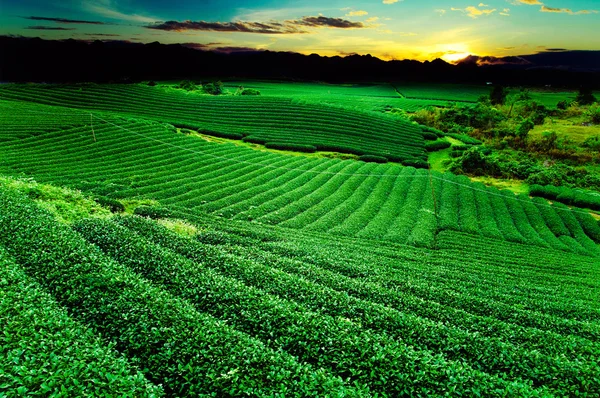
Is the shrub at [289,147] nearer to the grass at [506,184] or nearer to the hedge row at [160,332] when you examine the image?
the grass at [506,184]

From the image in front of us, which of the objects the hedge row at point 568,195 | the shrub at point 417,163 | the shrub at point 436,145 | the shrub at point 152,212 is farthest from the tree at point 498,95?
the shrub at point 152,212

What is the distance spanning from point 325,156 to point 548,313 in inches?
1576

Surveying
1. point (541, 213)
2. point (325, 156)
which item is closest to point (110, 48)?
point (325, 156)

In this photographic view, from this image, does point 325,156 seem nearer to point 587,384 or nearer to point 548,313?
point 548,313

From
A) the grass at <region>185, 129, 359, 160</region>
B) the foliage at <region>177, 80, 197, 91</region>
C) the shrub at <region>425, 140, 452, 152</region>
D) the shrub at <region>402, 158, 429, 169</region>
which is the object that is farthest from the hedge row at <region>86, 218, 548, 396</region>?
the foliage at <region>177, 80, 197, 91</region>

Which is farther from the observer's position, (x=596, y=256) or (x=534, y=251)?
(x=596, y=256)

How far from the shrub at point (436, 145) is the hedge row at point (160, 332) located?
56.8m

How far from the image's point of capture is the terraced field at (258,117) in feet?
189

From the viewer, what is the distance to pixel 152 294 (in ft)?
35.0

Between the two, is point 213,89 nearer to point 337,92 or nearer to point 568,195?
point 337,92

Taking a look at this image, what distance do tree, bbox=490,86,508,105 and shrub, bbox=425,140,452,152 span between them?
32.6m

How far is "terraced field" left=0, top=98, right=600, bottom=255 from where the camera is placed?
1113 inches

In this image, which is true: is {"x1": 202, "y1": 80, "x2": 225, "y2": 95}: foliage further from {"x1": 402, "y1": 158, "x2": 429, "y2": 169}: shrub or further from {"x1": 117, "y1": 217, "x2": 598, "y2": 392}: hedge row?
{"x1": 117, "y1": 217, "x2": 598, "y2": 392}: hedge row

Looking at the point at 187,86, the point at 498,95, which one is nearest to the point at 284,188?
the point at 187,86
